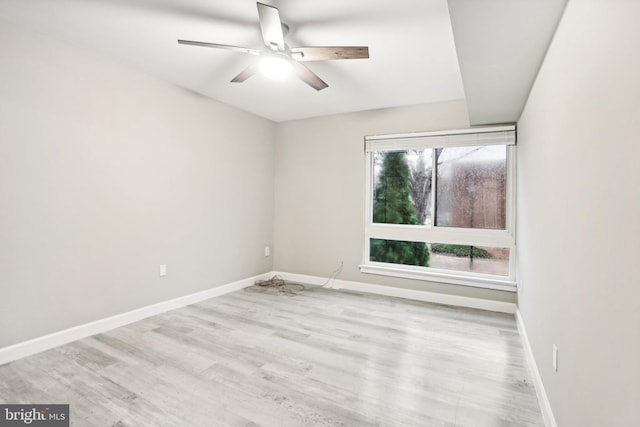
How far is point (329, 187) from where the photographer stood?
4.46 meters

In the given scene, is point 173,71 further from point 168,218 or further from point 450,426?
point 450,426

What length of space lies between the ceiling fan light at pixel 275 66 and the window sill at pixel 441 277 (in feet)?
8.77

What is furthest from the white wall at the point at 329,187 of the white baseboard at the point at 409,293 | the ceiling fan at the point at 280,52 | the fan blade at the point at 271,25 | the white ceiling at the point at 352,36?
the fan blade at the point at 271,25

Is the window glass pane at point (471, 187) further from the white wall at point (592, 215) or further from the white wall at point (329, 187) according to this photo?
the white wall at point (592, 215)

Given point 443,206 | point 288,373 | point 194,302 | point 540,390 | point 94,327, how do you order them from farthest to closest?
point 443,206 → point 194,302 → point 94,327 → point 288,373 → point 540,390

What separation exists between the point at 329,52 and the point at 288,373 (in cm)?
226

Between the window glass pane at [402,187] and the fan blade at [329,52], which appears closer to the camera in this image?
the fan blade at [329,52]

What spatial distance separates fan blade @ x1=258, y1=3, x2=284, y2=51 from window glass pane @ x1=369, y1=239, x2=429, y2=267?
279 centimetres

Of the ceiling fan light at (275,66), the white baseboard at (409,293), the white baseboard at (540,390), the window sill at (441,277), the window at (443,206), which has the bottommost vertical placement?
the white baseboard at (540,390)

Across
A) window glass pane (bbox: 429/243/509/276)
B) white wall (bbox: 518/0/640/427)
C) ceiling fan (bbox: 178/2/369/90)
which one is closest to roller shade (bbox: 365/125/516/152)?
window glass pane (bbox: 429/243/509/276)

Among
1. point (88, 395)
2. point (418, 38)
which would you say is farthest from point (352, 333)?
point (418, 38)

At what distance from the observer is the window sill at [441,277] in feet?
11.4
